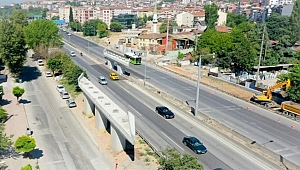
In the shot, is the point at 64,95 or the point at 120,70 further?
the point at 120,70

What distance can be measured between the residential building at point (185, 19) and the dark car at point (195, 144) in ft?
382

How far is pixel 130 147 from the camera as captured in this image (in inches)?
1152

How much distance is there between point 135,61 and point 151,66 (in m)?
5.11

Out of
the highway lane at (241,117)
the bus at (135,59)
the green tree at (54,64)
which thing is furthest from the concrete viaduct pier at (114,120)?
the bus at (135,59)

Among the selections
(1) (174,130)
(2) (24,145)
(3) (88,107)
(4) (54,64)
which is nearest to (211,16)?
(4) (54,64)

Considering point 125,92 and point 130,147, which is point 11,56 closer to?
point 125,92

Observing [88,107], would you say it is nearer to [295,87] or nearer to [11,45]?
[11,45]

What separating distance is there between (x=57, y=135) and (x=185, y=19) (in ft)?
384


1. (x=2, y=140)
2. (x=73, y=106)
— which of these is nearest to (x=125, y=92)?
(x=73, y=106)

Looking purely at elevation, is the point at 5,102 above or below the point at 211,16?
below

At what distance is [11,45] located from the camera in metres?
52.1

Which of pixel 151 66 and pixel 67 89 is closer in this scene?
pixel 67 89

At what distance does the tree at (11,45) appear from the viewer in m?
51.9

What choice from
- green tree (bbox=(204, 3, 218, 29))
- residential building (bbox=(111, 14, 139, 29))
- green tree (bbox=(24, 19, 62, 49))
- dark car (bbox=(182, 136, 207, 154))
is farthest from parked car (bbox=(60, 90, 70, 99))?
residential building (bbox=(111, 14, 139, 29))
